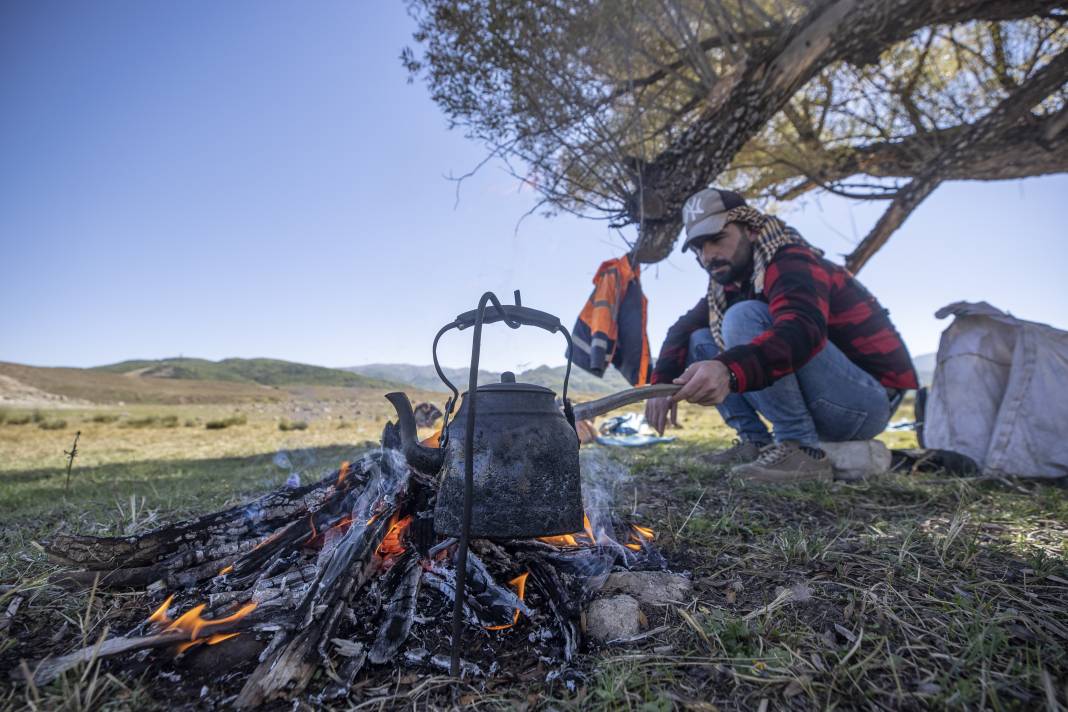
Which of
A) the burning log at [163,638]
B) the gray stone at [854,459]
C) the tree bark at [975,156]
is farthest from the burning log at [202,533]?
the tree bark at [975,156]

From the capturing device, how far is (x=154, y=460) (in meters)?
7.43

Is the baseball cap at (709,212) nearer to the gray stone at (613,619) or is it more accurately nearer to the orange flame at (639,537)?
the orange flame at (639,537)

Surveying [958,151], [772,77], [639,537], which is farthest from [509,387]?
[958,151]

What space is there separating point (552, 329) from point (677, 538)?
1.15 metres

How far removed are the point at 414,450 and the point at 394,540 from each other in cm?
41

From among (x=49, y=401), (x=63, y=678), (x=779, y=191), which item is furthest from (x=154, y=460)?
(x=49, y=401)

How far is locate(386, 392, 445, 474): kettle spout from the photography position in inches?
68.3

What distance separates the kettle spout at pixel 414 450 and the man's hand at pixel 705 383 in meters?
1.21

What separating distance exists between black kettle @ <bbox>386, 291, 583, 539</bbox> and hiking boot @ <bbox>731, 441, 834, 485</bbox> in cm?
192

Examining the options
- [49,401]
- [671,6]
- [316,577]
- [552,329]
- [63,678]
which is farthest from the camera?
[49,401]

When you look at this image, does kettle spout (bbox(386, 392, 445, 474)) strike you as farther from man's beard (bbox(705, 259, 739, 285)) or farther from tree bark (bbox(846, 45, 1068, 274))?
tree bark (bbox(846, 45, 1068, 274))

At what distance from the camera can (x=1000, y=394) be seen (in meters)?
3.52

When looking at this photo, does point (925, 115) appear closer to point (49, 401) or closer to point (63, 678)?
point (63, 678)

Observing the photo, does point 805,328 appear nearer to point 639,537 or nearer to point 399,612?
point 639,537
